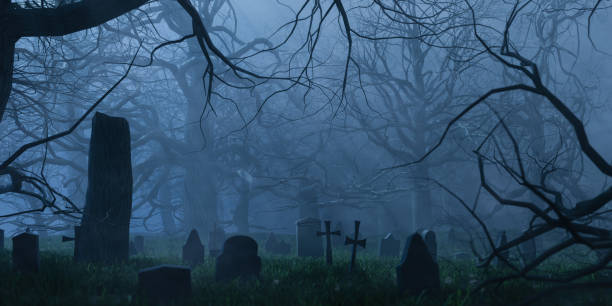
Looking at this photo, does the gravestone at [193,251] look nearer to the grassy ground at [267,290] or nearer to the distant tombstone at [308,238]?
the grassy ground at [267,290]

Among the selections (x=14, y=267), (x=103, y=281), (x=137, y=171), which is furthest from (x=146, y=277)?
(x=137, y=171)

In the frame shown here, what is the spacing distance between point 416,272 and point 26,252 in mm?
5128

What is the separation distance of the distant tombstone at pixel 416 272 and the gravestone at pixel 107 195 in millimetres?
4667

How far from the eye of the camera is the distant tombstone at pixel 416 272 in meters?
4.93

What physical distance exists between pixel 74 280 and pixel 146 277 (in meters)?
1.05

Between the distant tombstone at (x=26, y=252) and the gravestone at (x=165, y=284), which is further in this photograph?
the distant tombstone at (x=26, y=252)

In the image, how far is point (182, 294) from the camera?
4418 mm

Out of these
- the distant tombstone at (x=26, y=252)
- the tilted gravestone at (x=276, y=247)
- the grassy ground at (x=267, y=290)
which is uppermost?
the distant tombstone at (x=26, y=252)

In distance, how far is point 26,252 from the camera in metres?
5.87

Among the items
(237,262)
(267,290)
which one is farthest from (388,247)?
(267,290)

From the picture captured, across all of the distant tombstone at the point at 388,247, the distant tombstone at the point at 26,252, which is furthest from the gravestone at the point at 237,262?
the distant tombstone at the point at 388,247

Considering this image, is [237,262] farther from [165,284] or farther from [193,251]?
[193,251]

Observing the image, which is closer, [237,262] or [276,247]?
[237,262]

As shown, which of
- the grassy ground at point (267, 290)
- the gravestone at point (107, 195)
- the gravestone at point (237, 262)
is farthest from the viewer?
the gravestone at point (107, 195)
